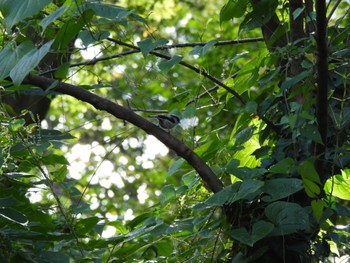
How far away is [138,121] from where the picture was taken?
1.78 m

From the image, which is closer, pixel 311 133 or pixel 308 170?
pixel 308 170

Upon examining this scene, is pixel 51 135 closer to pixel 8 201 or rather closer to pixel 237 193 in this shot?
pixel 8 201

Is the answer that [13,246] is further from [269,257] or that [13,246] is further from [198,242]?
[269,257]

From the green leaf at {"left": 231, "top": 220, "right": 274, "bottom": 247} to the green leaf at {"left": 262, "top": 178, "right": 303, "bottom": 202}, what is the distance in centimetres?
6

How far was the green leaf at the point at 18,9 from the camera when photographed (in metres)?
1.19

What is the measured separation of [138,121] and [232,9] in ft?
1.21

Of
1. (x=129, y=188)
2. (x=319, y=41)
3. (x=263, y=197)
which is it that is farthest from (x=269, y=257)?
(x=129, y=188)

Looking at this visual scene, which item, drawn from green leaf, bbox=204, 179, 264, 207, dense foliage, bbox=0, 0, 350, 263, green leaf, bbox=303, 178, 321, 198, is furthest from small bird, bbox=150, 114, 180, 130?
green leaf, bbox=303, 178, 321, 198

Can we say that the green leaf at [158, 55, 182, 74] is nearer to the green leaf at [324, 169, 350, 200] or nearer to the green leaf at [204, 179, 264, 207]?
the green leaf at [204, 179, 264, 207]

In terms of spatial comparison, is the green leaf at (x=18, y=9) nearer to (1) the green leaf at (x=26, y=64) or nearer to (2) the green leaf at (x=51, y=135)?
(1) the green leaf at (x=26, y=64)

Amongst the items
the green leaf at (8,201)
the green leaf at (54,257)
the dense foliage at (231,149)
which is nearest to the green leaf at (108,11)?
the dense foliage at (231,149)

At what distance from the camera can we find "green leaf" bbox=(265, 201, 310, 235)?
1654mm

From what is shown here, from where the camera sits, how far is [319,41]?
1.50m

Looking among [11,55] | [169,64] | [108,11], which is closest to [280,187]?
[169,64]
